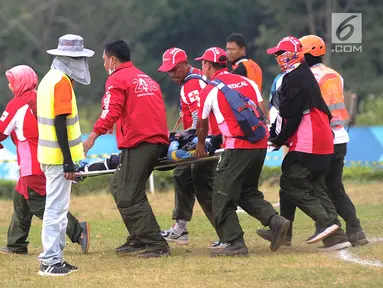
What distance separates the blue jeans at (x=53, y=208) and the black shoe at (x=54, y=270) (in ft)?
0.19

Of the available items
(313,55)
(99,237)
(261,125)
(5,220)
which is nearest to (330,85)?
(313,55)

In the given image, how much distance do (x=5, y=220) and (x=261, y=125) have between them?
620 centimetres

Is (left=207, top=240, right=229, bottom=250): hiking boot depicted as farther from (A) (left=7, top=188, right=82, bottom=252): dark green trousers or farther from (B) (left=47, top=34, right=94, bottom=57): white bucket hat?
(B) (left=47, top=34, right=94, bottom=57): white bucket hat

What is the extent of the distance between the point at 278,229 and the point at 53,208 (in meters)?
2.15

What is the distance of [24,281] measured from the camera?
9305 mm

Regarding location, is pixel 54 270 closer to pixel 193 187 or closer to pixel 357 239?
pixel 193 187

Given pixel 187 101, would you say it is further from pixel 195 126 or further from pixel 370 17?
pixel 370 17

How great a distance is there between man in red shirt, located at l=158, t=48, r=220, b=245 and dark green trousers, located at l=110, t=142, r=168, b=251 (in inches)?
29.8

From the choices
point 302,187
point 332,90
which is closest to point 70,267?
point 302,187

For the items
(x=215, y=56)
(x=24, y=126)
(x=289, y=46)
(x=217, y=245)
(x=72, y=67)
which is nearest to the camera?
(x=72, y=67)

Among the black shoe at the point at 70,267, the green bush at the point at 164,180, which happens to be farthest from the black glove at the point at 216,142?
the green bush at the point at 164,180

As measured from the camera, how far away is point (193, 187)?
11609 millimetres

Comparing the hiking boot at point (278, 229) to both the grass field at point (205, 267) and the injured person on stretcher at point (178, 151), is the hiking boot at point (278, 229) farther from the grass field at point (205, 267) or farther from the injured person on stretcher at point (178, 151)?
the injured person on stretcher at point (178, 151)

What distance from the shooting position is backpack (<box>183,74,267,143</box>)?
9.88 meters
